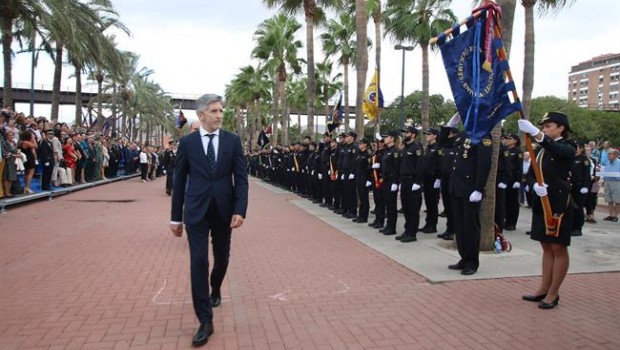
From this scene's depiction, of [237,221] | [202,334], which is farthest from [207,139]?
[202,334]

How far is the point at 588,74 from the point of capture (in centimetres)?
14550

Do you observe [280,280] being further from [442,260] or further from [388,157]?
[388,157]

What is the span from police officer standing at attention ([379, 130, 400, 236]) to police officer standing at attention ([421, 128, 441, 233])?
25.2 inches

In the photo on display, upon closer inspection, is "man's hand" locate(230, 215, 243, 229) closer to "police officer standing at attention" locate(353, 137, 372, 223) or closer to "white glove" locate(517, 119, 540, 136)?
"white glove" locate(517, 119, 540, 136)

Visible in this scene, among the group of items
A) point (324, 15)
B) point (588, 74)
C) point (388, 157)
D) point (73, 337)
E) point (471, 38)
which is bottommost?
point (73, 337)

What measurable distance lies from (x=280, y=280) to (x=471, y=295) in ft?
7.41

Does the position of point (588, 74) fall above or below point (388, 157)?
above

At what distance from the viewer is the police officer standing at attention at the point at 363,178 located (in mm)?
11891

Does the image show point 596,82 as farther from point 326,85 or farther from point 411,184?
point 411,184

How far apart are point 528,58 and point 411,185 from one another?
12.8m

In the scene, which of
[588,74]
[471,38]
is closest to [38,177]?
[471,38]

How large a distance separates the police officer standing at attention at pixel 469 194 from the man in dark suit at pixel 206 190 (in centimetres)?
349

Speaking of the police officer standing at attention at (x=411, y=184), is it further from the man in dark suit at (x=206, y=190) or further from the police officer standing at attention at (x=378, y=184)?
the man in dark suit at (x=206, y=190)

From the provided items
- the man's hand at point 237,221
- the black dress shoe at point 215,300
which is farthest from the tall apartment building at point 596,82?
the man's hand at point 237,221
